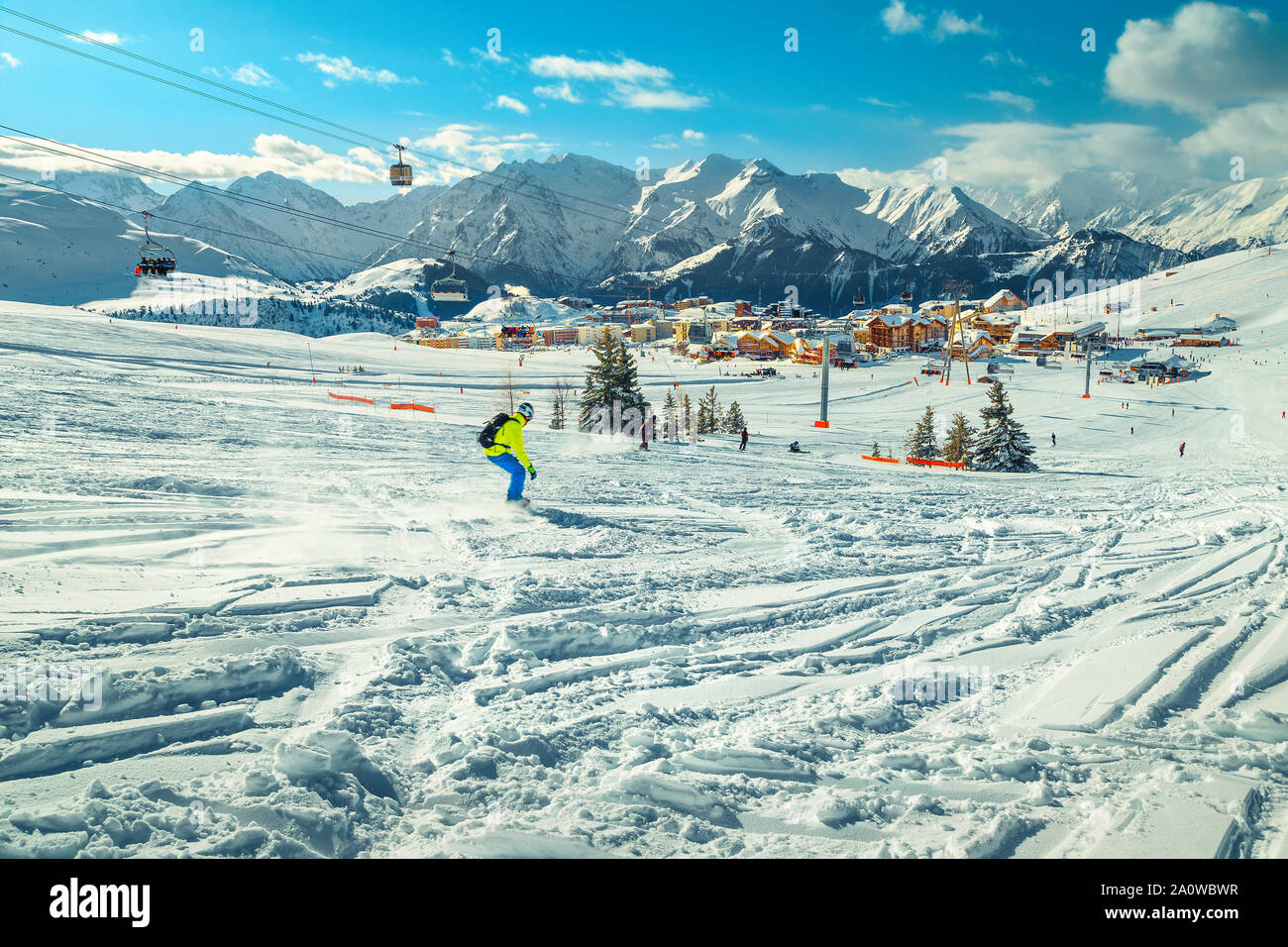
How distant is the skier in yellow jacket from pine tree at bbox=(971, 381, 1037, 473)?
20.4 m

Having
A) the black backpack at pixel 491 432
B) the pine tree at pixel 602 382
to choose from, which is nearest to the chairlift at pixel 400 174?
the pine tree at pixel 602 382

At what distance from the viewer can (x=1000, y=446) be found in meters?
24.0

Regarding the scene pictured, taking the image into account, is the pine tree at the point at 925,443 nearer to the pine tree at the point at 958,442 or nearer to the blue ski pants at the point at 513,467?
the pine tree at the point at 958,442

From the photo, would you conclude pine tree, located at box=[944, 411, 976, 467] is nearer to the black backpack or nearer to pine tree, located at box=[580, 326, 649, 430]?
pine tree, located at box=[580, 326, 649, 430]

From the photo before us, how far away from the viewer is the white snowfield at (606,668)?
10.6 ft

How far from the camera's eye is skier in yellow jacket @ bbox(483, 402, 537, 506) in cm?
923

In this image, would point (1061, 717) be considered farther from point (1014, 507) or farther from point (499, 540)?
point (1014, 507)

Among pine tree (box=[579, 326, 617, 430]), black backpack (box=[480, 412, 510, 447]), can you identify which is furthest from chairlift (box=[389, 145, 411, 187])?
black backpack (box=[480, 412, 510, 447])

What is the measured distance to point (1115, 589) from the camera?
7.06 m

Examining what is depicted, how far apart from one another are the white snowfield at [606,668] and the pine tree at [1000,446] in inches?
508

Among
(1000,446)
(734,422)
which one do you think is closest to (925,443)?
(1000,446)

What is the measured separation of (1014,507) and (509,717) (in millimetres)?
10825

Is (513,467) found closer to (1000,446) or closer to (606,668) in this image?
(606,668)
